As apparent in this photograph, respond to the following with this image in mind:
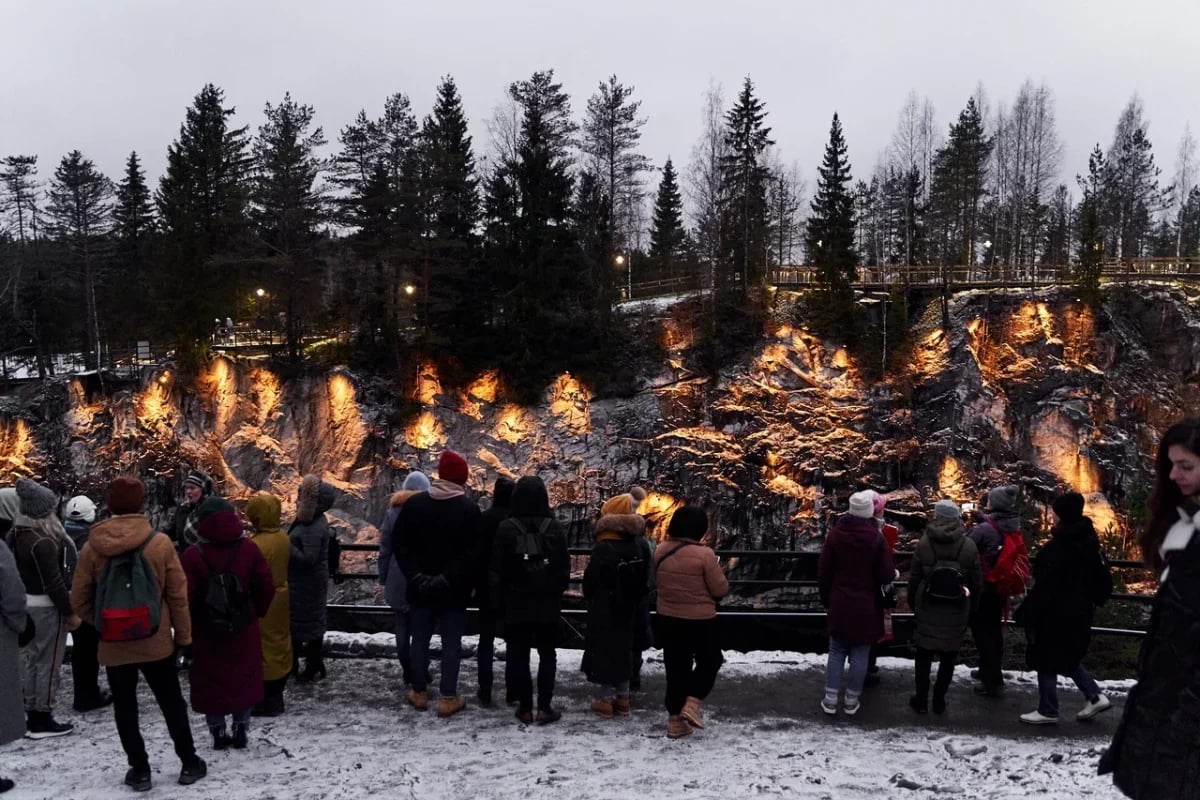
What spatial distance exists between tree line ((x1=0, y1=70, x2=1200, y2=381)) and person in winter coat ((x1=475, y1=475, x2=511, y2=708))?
24.3 m

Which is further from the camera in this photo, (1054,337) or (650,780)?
(1054,337)

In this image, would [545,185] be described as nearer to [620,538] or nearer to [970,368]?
[970,368]

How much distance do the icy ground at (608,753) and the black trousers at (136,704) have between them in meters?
0.24

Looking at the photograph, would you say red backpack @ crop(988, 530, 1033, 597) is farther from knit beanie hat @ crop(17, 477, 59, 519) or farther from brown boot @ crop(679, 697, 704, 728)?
knit beanie hat @ crop(17, 477, 59, 519)

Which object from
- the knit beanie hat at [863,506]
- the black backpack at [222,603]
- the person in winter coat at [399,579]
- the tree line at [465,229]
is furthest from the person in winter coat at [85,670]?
the tree line at [465,229]

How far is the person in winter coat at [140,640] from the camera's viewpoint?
14.6 ft

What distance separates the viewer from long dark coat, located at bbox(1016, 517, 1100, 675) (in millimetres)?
5516

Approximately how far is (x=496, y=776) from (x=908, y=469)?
1055 inches

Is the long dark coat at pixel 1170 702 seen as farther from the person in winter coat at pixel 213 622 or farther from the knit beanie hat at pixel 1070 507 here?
the person in winter coat at pixel 213 622

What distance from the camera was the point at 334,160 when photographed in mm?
35375

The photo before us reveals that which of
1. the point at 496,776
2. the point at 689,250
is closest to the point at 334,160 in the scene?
the point at 689,250

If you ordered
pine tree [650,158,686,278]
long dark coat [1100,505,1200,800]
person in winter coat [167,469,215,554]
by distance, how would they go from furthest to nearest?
pine tree [650,158,686,278], person in winter coat [167,469,215,554], long dark coat [1100,505,1200,800]

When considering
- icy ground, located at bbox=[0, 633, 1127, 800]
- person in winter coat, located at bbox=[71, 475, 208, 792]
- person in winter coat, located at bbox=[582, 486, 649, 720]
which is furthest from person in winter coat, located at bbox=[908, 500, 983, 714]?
person in winter coat, located at bbox=[71, 475, 208, 792]

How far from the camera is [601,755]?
16.5 feet
